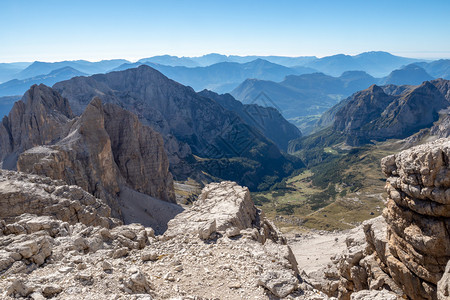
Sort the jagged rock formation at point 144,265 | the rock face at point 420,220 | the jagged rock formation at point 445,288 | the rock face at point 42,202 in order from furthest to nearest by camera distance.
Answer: the rock face at point 42,202, the rock face at point 420,220, the jagged rock formation at point 144,265, the jagged rock formation at point 445,288

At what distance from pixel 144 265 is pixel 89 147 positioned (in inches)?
2772

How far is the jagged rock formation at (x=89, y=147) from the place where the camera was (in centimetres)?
7119

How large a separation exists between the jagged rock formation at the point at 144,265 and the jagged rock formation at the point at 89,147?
46.7m

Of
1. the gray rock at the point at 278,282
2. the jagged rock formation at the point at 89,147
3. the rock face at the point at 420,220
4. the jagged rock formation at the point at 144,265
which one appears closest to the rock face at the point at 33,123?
the jagged rock formation at the point at 89,147

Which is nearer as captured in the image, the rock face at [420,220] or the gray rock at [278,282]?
the gray rock at [278,282]

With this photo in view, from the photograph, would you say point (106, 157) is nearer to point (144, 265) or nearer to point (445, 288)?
point (144, 265)

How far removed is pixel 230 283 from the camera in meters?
17.4

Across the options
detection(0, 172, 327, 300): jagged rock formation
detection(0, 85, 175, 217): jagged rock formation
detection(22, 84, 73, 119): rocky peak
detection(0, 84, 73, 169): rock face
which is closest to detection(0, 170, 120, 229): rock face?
detection(0, 172, 327, 300): jagged rock formation

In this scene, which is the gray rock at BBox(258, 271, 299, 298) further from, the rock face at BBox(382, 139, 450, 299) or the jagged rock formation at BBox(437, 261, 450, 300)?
the rock face at BBox(382, 139, 450, 299)

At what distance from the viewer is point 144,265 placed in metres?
19.8

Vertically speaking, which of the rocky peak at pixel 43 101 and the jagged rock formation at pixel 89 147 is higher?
the rocky peak at pixel 43 101

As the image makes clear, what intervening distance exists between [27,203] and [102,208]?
12.3 m

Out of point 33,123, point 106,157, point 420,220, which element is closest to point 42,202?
point 420,220

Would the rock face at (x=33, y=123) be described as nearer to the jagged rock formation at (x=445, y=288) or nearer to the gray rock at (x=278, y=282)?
the gray rock at (x=278, y=282)
